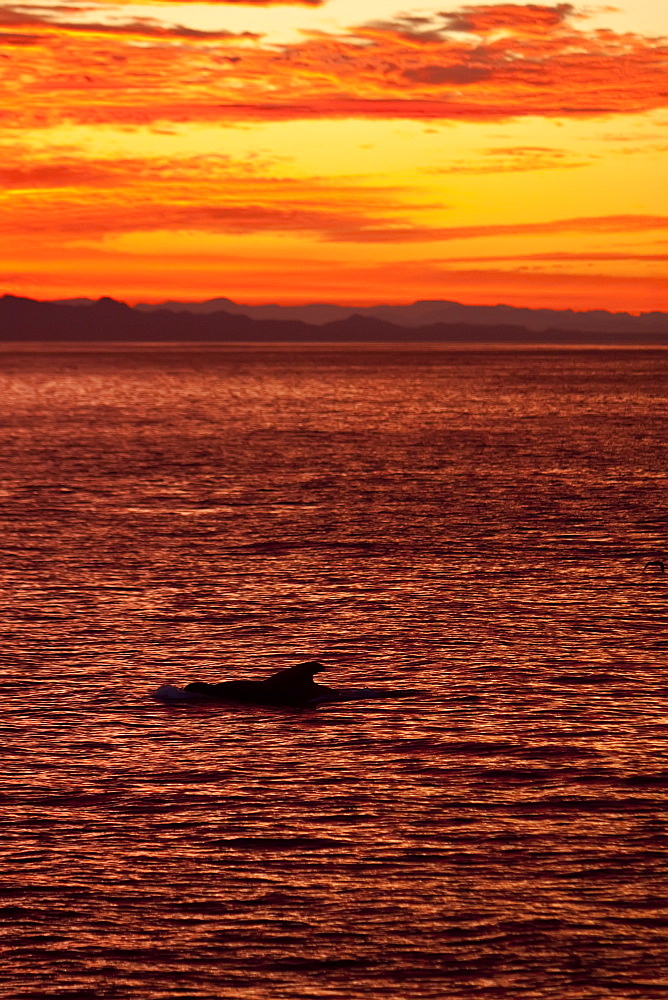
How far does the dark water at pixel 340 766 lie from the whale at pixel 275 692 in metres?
0.66

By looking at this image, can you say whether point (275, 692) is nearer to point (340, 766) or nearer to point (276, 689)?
point (276, 689)

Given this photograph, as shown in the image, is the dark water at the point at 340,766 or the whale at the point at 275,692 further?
the whale at the point at 275,692

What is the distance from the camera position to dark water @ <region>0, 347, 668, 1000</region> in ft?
64.7

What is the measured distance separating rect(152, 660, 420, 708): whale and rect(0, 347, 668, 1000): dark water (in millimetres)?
661

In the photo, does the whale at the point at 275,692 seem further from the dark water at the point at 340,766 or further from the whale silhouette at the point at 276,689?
the dark water at the point at 340,766

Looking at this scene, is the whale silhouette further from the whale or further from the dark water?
the dark water

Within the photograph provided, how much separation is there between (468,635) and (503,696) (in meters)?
7.17

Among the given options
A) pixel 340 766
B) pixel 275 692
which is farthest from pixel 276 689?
pixel 340 766

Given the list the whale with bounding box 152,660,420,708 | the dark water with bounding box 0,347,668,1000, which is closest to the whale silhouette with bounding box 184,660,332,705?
the whale with bounding box 152,660,420,708

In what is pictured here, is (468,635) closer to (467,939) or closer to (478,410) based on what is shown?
(467,939)

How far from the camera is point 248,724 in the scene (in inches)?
1230

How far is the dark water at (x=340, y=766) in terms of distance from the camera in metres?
19.7

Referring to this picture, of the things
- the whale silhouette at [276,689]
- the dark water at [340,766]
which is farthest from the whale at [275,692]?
the dark water at [340,766]

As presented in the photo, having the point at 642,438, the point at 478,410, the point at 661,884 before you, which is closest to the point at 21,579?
the point at 661,884
